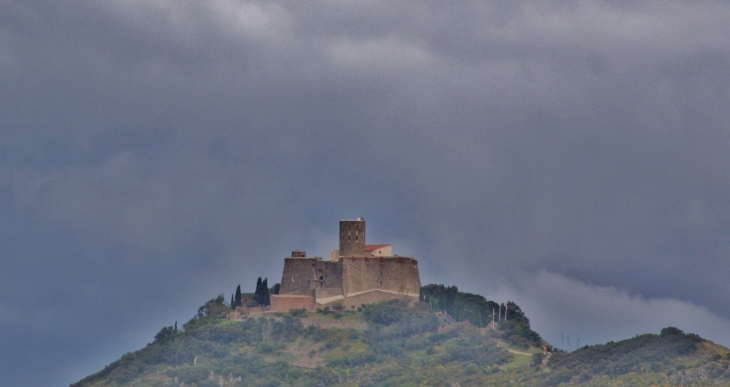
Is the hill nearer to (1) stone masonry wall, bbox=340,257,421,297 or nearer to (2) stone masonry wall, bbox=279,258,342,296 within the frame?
(1) stone masonry wall, bbox=340,257,421,297

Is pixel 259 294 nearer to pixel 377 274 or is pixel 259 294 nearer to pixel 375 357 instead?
pixel 377 274

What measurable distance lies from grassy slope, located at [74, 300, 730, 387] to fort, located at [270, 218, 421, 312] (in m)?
2.12

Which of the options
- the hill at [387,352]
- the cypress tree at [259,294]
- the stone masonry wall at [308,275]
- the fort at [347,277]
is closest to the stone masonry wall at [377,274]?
the fort at [347,277]

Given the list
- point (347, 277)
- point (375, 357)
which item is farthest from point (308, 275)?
point (375, 357)

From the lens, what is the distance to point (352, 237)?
14512 cm

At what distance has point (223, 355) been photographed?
445 feet

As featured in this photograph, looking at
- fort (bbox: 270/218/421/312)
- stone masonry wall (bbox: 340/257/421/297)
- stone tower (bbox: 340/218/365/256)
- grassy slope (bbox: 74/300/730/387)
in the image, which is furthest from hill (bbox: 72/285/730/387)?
stone tower (bbox: 340/218/365/256)

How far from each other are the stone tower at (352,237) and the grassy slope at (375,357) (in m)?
6.37

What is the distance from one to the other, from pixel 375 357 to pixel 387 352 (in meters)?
1.67

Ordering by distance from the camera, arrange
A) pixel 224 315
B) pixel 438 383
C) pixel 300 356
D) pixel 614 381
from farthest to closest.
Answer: pixel 224 315 → pixel 300 356 → pixel 438 383 → pixel 614 381

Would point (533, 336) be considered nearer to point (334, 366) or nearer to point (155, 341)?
point (334, 366)

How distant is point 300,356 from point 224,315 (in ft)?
40.0

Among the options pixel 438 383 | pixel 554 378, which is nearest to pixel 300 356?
pixel 438 383

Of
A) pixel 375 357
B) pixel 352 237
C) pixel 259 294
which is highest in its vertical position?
pixel 352 237
